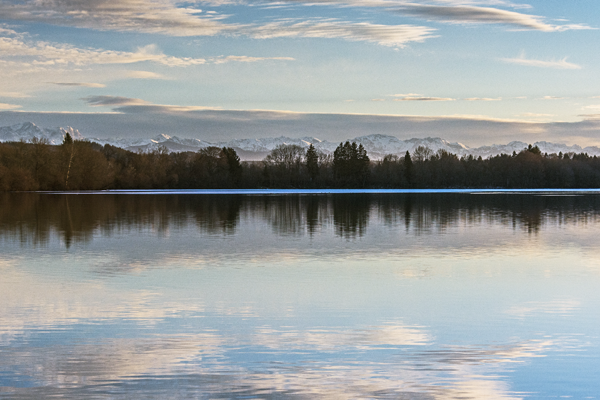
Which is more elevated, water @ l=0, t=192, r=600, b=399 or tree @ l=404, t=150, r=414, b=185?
tree @ l=404, t=150, r=414, b=185

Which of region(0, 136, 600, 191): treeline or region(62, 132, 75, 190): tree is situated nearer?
region(0, 136, 600, 191): treeline

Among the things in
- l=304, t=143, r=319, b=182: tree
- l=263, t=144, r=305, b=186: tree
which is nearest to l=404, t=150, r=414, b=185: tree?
l=304, t=143, r=319, b=182: tree

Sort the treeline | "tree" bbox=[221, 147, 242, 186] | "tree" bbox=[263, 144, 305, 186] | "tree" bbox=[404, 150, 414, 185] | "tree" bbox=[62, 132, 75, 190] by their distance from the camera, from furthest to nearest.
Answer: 1. "tree" bbox=[404, 150, 414, 185]
2. "tree" bbox=[263, 144, 305, 186]
3. "tree" bbox=[221, 147, 242, 186]
4. "tree" bbox=[62, 132, 75, 190]
5. the treeline

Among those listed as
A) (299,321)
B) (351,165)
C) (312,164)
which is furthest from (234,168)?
(299,321)

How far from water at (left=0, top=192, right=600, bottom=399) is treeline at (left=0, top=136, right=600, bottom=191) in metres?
85.1

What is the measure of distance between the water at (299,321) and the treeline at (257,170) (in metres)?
85.1

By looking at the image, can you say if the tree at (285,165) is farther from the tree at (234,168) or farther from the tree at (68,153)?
the tree at (68,153)

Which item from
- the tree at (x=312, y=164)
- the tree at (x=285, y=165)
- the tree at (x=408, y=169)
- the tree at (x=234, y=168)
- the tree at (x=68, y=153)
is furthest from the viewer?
the tree at (x=408, y=169)

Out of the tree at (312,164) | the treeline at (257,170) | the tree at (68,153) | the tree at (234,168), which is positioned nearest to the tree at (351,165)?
the treeline at (257,170)

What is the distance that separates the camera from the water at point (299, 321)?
691cm

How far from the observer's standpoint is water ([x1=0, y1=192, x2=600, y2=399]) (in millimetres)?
6906

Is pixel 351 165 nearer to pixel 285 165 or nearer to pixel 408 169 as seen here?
pixel 408 169

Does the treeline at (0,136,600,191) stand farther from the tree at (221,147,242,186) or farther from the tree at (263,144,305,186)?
the tree at (221,147,242,186)

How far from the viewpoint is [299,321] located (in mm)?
9781
